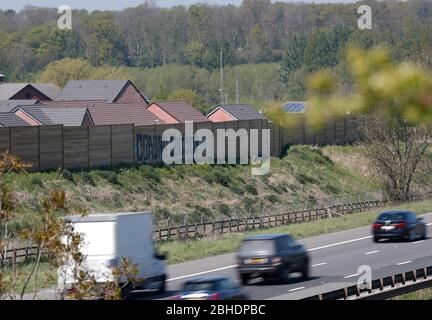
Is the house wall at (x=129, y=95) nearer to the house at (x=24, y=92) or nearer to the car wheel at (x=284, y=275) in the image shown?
the house at (x=24, y=92)

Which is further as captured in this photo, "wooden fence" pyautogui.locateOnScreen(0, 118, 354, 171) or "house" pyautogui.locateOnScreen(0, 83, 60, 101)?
"house" pyautogui.locateOnScreen(0, 83, 60, 101)

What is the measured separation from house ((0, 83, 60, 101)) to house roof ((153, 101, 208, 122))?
18.5 metres

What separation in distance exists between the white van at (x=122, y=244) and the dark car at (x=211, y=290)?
2.93 meters

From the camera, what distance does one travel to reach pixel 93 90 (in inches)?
3438

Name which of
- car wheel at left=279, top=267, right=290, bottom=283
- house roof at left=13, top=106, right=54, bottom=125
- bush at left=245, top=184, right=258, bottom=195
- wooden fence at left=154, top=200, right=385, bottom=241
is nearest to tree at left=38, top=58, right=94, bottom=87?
house roof at left=13, top=106, right=54, bottom=125

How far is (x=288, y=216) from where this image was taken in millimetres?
47938

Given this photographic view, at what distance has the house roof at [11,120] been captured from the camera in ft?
192

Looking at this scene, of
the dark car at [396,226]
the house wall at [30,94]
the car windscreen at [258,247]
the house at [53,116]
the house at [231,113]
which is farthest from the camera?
the house wall at [30,94]

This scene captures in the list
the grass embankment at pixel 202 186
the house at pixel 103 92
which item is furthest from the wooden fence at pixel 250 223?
the house at pixel 103 92

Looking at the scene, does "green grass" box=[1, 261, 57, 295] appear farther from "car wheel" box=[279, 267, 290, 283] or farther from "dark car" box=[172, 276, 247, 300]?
"car wheel" box=[279, 267, 290, 283]

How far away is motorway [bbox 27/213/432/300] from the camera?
23.7 m

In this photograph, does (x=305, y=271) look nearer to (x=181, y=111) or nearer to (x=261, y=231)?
(x=261, y=231)

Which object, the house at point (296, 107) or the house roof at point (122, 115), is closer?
the house at point (296, 107)
